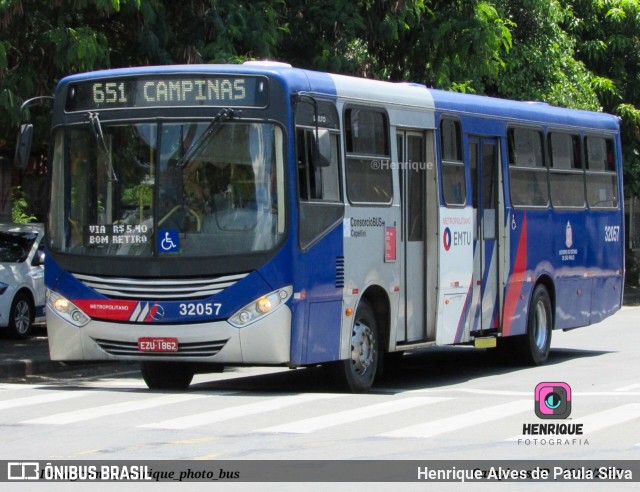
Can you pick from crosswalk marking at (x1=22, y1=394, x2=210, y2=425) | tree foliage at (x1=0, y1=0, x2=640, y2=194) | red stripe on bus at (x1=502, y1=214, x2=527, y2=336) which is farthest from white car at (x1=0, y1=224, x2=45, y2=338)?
crosswalk marking at (x1=22, y1=394, x2=210, y2=425)

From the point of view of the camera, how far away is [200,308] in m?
13.6

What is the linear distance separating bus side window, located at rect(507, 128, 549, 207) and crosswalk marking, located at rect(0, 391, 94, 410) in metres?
6.28

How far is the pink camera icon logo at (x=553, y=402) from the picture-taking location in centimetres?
1242

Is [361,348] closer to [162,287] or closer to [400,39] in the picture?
[162,287]

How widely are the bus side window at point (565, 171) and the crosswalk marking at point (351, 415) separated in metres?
5.74

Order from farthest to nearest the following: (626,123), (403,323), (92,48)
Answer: (626,123) → (92,48) → (403,323)

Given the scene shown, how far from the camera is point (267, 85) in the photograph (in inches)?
539

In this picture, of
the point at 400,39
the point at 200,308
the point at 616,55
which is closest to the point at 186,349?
the point at 200,308

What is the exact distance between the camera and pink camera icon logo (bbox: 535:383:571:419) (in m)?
12.4

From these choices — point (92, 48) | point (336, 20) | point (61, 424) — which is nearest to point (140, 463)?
point (61, 424)

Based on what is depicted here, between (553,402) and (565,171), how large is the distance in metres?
6.66

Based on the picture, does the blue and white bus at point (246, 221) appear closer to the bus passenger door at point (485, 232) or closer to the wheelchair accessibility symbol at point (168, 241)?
the wheelchair accessibility symbol at point (168, 241)

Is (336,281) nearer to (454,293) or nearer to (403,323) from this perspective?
(403,323)

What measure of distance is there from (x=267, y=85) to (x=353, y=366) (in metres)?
3.00
